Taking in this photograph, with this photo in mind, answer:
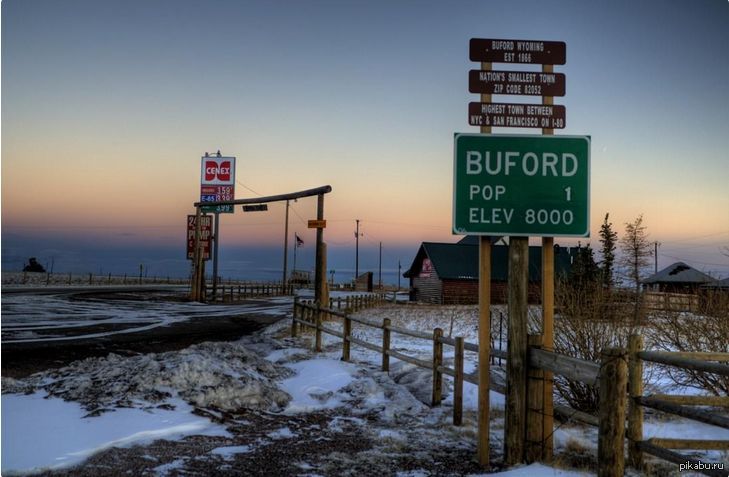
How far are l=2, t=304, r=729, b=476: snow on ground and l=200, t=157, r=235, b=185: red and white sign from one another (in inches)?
1023

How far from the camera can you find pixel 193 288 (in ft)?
113

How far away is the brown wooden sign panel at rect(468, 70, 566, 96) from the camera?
5.99 metres

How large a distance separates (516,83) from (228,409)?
5522mm

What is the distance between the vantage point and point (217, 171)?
3584 centimetres

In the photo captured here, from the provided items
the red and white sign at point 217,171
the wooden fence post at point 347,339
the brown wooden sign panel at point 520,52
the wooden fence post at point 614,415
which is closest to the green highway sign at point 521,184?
the brown wooden sign panel at point 520,52

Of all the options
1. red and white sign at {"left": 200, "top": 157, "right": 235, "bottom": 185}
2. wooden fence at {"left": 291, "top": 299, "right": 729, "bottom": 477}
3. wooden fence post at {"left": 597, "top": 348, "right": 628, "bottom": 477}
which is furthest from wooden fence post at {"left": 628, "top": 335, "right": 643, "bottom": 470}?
red and white sign at {"left": 200, "top": 157, "right": 235, "bottom": 185}

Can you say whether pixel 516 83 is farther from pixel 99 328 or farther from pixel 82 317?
pixel 82 317

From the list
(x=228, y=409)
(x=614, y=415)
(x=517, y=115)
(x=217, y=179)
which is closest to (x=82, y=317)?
(x=217, y=179)

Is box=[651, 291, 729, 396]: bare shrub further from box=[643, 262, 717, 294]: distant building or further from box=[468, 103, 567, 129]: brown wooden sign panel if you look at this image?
box=[643, 262, 717, 294]: distant building

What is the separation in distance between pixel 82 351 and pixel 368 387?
7818mm

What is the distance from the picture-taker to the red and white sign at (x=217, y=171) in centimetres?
3556

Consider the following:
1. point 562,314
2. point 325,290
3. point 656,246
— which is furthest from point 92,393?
point 656,246

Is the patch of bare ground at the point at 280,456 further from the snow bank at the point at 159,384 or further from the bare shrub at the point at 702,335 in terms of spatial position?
the bare shrub at the point at 702,335

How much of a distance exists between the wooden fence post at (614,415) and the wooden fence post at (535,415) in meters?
1.03
